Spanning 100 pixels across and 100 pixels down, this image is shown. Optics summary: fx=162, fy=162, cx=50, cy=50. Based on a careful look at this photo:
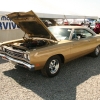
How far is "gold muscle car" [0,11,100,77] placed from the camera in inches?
169

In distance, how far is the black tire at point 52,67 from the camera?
4.55 metres

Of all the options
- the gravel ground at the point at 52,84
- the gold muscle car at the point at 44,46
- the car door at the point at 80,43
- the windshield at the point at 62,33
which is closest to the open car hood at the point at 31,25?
the gold muscle car at the point at 44,46

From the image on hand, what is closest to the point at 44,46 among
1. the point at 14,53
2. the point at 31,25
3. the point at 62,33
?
the point at 14,53

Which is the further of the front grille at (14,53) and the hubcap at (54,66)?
the hubcap at (54,66)

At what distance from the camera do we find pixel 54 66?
190 inches

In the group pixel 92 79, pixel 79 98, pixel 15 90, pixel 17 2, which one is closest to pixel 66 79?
pixel 92 79

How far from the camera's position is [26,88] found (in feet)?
13.2

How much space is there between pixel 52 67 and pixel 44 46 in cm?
68

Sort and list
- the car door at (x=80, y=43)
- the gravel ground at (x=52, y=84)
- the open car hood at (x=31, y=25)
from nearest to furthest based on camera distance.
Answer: the gravel ground at (x=52, y=84) < the open car hood at (x=31, y=25) < the car door at (x=80, y=43)

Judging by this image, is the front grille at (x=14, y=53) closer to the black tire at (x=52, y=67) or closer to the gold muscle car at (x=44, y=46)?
the gold muscle car at (x=44, y=46)

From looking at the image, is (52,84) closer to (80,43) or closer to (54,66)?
(54,66)

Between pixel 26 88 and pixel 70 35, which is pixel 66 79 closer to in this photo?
pixel 26 88

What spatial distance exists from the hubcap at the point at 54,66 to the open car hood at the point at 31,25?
0.72m

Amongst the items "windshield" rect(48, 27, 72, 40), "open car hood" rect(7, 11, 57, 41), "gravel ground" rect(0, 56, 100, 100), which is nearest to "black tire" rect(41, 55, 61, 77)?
"gravel ground" rect(0, 56, 100, 100)
